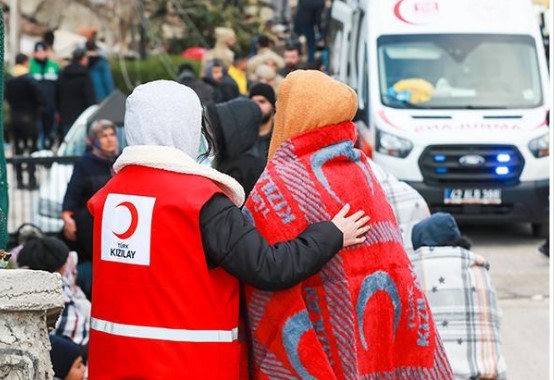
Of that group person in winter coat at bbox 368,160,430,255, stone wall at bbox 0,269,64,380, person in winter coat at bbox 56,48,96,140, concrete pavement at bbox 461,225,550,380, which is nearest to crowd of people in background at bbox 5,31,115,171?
person in winter coat at bbox 56,48,96,140

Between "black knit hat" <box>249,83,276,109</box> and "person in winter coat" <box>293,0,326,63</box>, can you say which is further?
"person in winter coat" <box>293,0,326,63</box>

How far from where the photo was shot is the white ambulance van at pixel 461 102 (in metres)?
13.5

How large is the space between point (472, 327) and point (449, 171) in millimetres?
7094

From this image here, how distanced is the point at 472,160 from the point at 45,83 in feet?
30.0

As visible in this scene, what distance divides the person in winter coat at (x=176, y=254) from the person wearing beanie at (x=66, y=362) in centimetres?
258

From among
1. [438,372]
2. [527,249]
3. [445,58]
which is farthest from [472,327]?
[445,58]

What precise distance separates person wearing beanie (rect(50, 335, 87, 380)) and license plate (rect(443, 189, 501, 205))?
695cm

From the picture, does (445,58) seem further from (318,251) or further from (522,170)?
(318,251)

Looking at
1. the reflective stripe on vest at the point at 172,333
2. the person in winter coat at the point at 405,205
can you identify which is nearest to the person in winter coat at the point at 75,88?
the person in winter coat at the point at 405,205

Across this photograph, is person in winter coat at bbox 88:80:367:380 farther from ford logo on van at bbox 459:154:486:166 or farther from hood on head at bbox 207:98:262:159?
ford logo on van at bbox 459:154:486:166

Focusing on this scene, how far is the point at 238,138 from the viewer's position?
7.72 m

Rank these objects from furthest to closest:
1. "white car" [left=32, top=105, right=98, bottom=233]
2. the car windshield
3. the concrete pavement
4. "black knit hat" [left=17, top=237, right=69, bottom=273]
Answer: the car windshield < "white car" [left=32, top=105, right=98, bottom=233] < the concrete pavement < "black knit hat" [left=17, top=237, right=69, bottom=273]

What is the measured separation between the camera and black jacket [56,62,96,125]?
64.4 feet

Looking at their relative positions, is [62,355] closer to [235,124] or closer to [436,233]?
[235,124]
